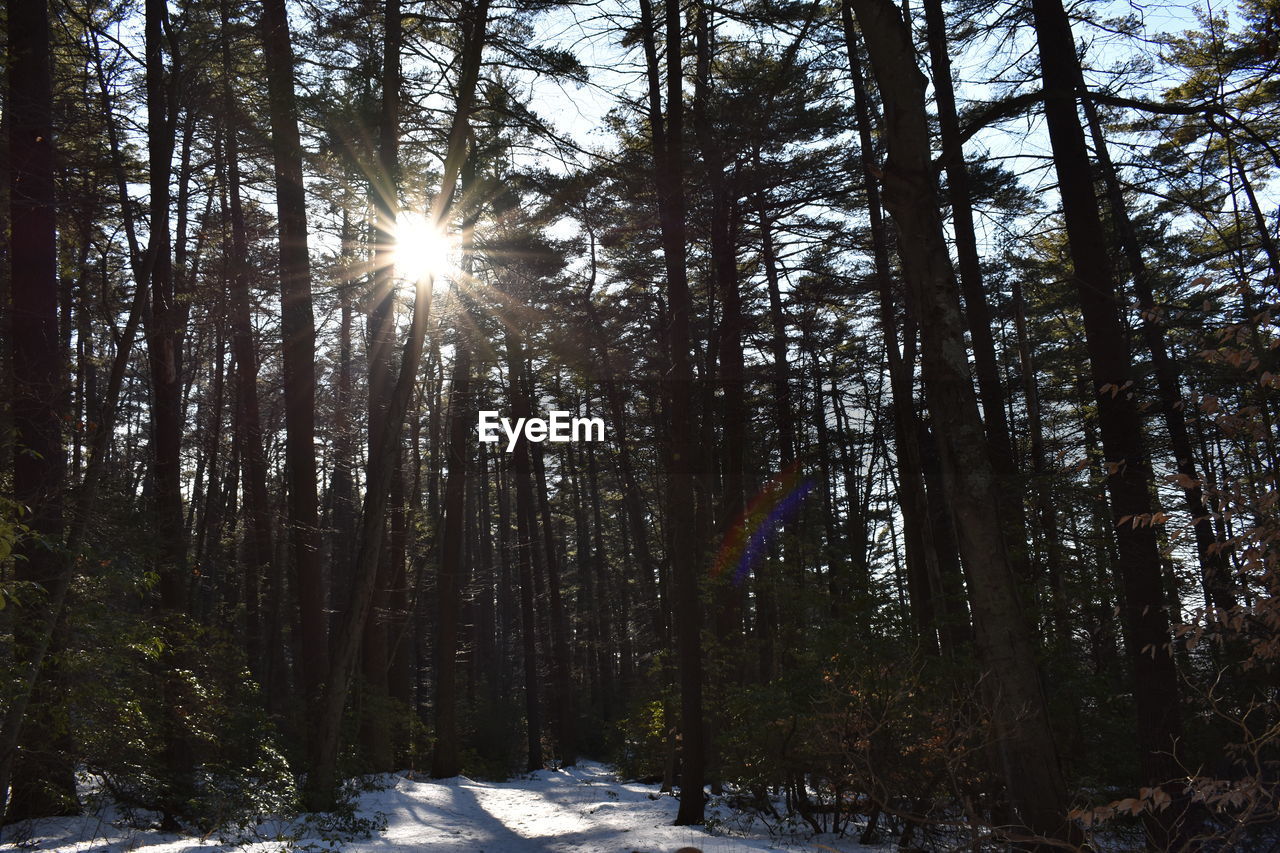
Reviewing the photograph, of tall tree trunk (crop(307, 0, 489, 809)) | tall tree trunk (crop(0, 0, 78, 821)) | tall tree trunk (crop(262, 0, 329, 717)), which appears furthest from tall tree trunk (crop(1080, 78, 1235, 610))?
tall tree trunk (crop(262, 0, 329, 717))

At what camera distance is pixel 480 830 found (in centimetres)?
1195

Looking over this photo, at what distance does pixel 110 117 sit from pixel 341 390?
13.0 metres

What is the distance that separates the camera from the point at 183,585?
12.0 meters

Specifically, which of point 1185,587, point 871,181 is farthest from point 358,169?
point 1185,587

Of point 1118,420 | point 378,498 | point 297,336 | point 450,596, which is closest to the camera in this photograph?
point 1118,420

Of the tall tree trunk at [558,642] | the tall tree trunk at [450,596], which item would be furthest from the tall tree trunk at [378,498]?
the tall tree trunk at [558,642]

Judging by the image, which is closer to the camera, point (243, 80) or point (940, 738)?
point (940, 738)

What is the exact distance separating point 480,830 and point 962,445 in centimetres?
936

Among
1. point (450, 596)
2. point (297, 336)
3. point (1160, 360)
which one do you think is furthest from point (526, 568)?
point (1160, 360)

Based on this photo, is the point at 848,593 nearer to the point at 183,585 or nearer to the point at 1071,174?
the point at 1071,174

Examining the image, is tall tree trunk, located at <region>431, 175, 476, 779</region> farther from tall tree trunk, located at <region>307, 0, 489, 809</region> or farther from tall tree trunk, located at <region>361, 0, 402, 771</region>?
tall tree trunk, located at <region>307, 0, 489, 809</region>

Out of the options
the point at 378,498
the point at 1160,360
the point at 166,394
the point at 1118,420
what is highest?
the point at 166,394

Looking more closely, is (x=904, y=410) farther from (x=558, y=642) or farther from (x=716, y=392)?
(x=558, y=642)

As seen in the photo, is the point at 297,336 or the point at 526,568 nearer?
the point at 297,336
